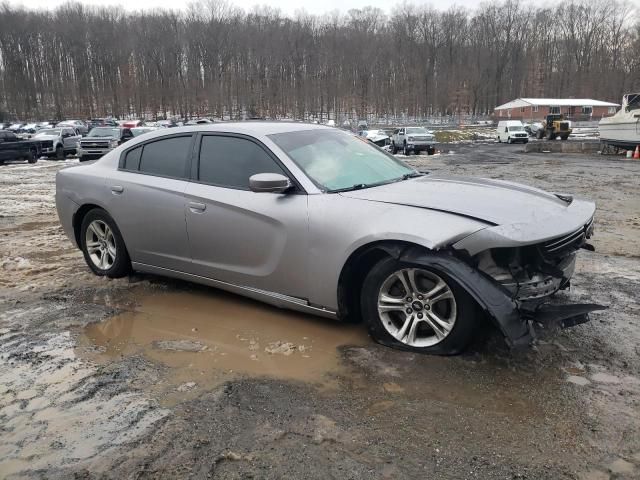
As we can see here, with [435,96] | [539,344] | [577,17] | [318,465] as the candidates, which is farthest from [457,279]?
[577,17]

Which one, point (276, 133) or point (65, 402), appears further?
point (276, 133)

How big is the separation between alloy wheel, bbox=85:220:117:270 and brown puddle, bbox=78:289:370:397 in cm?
86

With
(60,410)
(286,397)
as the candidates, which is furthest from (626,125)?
(60,410)

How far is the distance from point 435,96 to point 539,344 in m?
105

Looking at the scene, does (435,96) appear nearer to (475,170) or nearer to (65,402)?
(475,170)

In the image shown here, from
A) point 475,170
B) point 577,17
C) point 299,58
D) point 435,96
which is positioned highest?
point 577,17

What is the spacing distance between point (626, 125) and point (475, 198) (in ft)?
81.5

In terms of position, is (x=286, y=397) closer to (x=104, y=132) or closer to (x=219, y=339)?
(x=219, y=339)

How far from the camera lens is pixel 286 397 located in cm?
311

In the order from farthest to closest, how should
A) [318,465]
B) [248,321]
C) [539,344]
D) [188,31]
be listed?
[188,31] < [248,321] < [539,344] < [318,465]

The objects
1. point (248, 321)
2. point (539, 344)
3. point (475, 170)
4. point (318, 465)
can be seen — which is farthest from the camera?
point (475, 170)

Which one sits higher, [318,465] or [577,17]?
[577,17]

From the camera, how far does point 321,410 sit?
2959 mm

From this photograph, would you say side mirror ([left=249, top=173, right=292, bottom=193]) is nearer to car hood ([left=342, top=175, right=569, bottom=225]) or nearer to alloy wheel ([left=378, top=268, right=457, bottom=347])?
car hood ([left=342, top=175, right=569, bottom=225])
